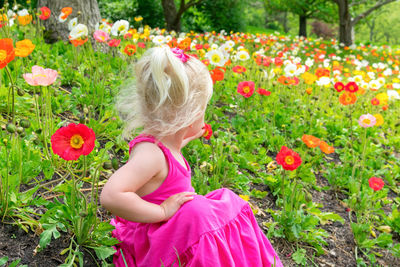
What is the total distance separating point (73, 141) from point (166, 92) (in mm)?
367

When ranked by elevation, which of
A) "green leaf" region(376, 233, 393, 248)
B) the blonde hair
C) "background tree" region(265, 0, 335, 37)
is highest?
"background tree" region(265, 0, 335, 37)

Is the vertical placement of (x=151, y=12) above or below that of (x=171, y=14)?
above

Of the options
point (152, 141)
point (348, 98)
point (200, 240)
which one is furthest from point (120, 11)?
point (200, 240)

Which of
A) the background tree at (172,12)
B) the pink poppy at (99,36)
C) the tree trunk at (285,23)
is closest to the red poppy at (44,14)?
the pink poppy at (99,36)

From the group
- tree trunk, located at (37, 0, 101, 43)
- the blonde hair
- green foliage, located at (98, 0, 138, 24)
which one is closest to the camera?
the blonde hair

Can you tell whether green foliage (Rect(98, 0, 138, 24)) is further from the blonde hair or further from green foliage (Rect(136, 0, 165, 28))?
the blonde hair

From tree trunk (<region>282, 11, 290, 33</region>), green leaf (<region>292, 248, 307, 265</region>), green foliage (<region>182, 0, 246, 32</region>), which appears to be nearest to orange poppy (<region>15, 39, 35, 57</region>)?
green leaf (<region>292, 248, 307, 265</region>)

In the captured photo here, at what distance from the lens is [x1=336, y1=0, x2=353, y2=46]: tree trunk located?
12.0 meters

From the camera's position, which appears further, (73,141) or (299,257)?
(299,257)

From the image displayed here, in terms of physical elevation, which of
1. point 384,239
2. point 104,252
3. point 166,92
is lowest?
point 384,239

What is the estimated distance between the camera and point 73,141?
4.39 ft

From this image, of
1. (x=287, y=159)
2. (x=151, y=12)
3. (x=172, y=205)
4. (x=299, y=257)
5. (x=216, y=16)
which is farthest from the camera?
(x=216, y=16)

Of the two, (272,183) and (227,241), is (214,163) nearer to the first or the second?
(272,183)

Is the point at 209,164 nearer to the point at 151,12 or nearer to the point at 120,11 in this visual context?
the point at 151,12
